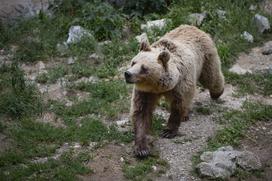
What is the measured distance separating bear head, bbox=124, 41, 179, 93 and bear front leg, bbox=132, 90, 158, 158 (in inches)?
6.9

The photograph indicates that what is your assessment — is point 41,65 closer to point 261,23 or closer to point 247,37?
point 247,37

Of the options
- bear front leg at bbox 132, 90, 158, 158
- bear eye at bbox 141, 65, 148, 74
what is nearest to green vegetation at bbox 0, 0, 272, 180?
bear front leg at bbox 132, 90, 158, 158

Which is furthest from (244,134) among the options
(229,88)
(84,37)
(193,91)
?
(84,37)

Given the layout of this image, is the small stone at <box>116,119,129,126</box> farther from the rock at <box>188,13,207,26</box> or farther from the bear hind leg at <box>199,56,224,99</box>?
the rock at <box>188,13,207,26</box>

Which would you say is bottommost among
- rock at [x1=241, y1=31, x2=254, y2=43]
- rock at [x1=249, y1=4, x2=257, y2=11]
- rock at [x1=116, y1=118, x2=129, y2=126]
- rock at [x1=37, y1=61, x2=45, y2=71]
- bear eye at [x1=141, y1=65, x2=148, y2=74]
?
rock at [x1=116, y1=118, x2=129, y2=126]

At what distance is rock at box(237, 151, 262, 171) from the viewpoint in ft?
21.3


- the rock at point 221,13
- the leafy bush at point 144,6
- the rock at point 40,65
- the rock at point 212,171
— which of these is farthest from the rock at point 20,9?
the rock at point 212,171

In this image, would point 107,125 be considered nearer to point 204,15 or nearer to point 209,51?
point 209,51

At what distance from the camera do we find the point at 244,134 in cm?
732

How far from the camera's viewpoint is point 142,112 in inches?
272

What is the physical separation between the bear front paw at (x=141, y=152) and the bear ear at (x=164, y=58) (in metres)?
1.00

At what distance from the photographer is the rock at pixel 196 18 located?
9.82m

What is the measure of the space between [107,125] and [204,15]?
3.46 metres

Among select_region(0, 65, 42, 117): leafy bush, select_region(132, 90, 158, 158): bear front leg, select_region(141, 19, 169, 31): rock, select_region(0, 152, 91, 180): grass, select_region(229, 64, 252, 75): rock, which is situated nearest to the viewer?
select_region(0, 152, 91, 180): grass
